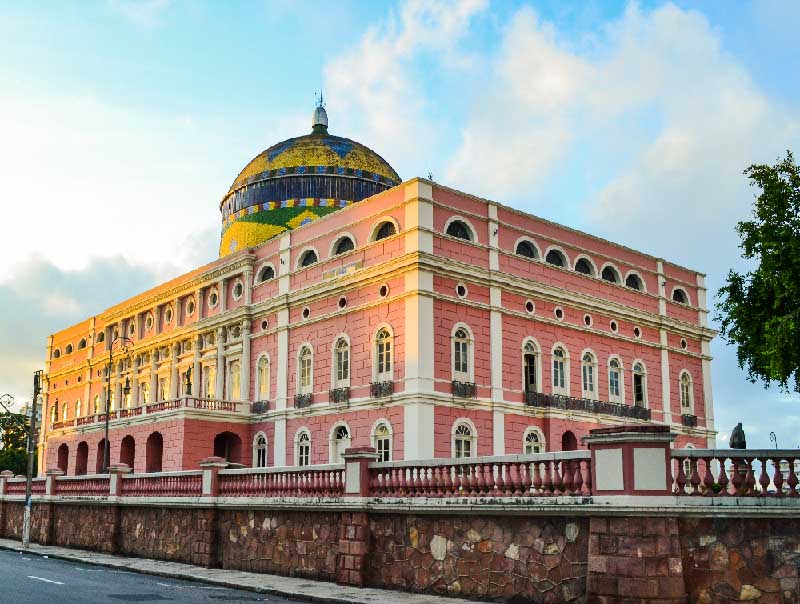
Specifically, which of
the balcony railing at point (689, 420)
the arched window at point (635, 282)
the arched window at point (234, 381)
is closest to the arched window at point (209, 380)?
the arched window at point (234, 381)

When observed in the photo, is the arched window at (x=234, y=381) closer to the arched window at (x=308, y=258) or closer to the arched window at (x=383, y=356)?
the arched window at (x=308, y=258)

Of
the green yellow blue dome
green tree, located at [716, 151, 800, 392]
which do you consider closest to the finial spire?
the green yellow blue dome

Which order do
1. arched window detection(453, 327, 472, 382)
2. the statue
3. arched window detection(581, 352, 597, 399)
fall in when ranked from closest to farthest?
the statue
arched window detection(453, 327, 472, 382)
arched window detection(581, 352, 597, 399)

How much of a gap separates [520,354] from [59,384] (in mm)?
34937

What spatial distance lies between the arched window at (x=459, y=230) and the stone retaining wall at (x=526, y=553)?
1523 cm

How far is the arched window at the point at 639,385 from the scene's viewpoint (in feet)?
127

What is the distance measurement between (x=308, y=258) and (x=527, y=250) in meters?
8.90

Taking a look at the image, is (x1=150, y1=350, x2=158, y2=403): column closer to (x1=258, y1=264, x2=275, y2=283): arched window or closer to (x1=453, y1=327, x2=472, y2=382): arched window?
(x1=258, y1=264, x2=275, y2=283): arched window

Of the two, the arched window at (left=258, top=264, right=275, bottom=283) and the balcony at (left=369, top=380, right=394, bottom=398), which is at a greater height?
the arched window at (left=258, top=264, right=275, bottom=283)

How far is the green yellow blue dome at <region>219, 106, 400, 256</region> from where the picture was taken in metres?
45.7

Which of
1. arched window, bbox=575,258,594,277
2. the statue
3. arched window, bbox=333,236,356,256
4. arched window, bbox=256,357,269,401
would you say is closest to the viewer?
the statue

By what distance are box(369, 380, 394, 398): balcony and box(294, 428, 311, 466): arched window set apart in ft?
14.3

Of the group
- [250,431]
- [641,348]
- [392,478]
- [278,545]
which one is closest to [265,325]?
[250,431]

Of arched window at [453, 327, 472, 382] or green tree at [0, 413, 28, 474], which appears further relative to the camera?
green tree at [0, 413, 28, 474]
